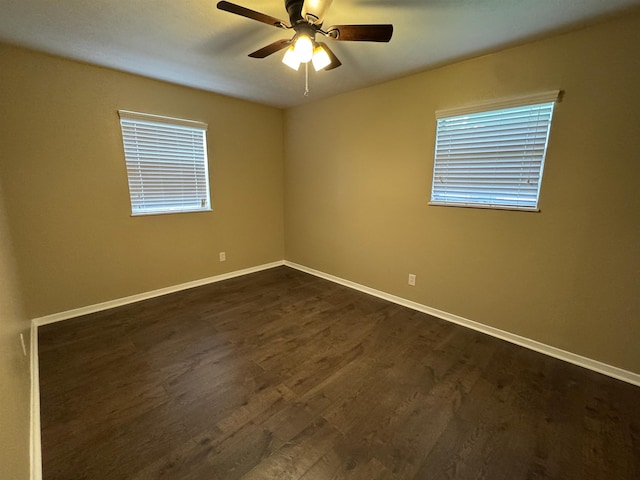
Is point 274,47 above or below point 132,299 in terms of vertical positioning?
above

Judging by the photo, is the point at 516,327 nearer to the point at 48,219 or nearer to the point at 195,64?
the point at 195,64

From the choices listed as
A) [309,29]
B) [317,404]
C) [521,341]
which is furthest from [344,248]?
[309,29]

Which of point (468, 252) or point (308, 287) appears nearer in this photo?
point (468, 252)

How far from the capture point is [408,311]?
2.99 meters

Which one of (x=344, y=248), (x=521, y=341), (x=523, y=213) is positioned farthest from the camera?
(x=344, y=248)

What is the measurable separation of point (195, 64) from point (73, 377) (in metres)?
2.73

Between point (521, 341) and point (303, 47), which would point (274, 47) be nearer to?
point (303, 47)

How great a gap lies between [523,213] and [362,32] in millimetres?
1882

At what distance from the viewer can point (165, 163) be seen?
320cm

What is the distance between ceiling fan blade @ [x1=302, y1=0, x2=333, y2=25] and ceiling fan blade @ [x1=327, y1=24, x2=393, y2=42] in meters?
0.09

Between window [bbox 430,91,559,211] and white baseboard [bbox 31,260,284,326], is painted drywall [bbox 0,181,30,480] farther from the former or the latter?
window [bbox 430,91,559,211]

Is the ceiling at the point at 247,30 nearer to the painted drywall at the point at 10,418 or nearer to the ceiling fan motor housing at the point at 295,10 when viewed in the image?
the ceiling fan motor housing at the point at 295,10

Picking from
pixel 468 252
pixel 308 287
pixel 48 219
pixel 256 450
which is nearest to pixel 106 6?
pixel 48 219

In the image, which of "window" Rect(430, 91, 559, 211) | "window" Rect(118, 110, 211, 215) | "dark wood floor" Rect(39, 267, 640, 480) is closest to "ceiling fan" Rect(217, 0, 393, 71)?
"window" Rect(430, 91, 559, 211)
